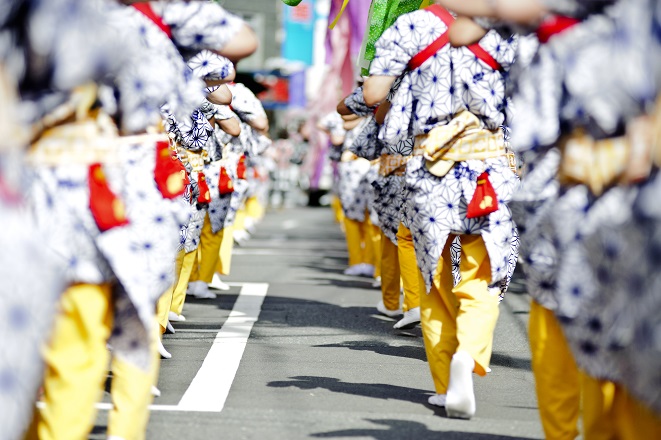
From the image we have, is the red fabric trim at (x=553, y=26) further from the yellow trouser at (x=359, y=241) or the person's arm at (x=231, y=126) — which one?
the yellow trouser at (x=359, y=241)

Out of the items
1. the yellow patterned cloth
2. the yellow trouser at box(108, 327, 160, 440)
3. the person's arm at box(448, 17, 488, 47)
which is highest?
the person's arm at box(448, 17, 488, 47)

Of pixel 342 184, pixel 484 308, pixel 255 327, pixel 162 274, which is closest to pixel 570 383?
pixel 484 308

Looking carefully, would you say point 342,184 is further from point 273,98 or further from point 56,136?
point 273,98

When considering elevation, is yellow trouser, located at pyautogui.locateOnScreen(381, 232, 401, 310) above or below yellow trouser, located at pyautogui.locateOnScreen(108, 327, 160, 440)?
below

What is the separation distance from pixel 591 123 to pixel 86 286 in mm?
1641

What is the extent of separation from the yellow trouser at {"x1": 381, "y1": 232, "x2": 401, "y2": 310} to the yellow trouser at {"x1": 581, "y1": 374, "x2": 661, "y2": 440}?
5020 mm

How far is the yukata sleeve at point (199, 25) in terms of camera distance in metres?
4.09

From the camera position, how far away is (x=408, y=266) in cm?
795

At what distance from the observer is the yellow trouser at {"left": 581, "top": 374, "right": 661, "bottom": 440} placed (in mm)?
3379

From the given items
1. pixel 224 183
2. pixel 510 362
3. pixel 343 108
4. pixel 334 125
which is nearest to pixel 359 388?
pixel 510 362

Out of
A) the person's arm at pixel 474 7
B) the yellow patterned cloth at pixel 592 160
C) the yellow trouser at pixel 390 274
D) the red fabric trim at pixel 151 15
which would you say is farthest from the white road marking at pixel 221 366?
the person's arm at pixel 474 7

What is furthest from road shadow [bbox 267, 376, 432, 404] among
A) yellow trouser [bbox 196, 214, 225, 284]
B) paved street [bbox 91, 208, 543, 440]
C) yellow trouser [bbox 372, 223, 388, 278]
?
yellow trouser [bbox 372, 223, 388, 278]

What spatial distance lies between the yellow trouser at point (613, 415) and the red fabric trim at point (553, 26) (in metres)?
1.09

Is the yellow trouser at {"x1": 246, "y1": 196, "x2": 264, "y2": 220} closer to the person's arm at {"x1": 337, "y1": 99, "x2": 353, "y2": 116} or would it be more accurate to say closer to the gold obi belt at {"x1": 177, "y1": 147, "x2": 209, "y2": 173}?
the gold obi belt at {"x1": 177, "y1": 147, "x2": 209, "y2": 173}
